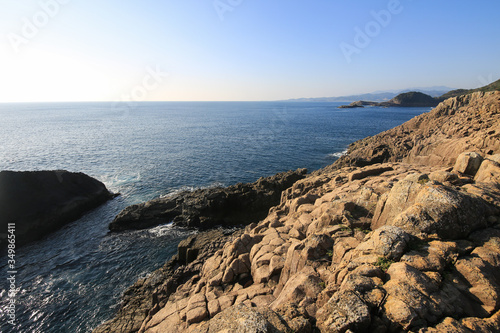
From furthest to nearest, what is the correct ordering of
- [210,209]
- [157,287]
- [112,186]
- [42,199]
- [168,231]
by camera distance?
[112,186] < [42,199] < [210,209] < [168,231] < [157,287]

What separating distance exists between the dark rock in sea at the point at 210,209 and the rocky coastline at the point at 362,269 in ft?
37.9

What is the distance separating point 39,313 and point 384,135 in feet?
245

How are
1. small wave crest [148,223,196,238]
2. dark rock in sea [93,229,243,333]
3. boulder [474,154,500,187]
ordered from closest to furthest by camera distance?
1. boulder [474,154,500,187]
2. dark rock in sea [93,229,243,333]
3. small wave crest [148,223,196,238]

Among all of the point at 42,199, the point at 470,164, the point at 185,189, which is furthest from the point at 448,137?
the point at 42,199

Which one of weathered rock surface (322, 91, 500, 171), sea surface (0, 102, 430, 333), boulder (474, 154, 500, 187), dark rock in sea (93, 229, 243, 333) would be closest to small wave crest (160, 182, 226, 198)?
sea surface (0, 102, 430, 333)

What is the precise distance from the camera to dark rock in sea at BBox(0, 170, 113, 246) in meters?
33.6

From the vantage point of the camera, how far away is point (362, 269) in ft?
31.3

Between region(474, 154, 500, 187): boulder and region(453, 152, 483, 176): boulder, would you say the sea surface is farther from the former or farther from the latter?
region(474, 154, 500, 187): boulder

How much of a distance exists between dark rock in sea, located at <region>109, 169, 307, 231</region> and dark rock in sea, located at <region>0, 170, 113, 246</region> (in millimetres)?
9286

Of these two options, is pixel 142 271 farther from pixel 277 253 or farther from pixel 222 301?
pixel 277 253

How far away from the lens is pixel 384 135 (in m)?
66.4

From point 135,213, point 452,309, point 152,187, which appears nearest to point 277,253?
point 452,309

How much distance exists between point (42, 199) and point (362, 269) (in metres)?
46.4

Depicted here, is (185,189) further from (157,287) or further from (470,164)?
(470,164)
